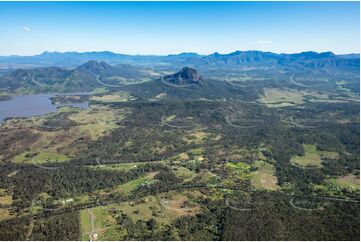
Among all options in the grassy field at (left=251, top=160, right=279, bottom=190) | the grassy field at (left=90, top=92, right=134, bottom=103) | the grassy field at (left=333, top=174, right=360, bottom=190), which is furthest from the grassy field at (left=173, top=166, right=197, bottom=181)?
the grassy field at (left=90, top=92, right=134, bottom=103)

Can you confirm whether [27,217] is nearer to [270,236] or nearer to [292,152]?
[270,236]

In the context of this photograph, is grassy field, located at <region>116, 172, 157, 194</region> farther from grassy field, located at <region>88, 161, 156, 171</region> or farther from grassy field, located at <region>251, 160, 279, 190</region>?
grassy field, located at <region>251, 160, 279, 190</region>

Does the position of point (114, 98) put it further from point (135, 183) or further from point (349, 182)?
point (349, 182)

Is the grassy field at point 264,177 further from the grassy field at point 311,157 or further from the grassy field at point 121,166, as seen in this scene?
the grassy field at point 121,166

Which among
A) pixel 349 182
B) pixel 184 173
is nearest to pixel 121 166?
pixel 184 173

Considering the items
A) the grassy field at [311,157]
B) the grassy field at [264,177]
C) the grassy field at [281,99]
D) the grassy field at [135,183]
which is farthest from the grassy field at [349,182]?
the grassy field at [281,99]

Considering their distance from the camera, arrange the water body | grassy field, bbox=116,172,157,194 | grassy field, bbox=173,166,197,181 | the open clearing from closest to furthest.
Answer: grassy field, bbox=116,172,157,194 < grassy field, bbox=173,166,197,181 < the open clearing < the water body
